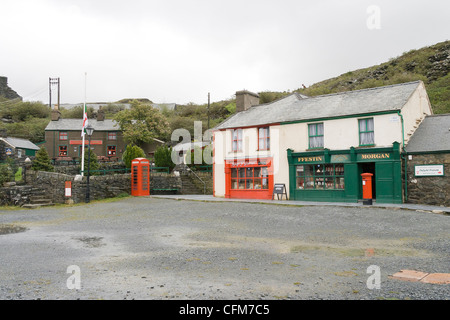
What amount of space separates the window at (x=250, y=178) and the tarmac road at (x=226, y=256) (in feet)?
27.1

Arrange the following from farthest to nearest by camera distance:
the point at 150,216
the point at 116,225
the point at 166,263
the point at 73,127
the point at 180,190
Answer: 1. the point at 73,127
2. the point at 180,190
3. the point at 150,216
4. the point at 116,225
5. the point at 166,263

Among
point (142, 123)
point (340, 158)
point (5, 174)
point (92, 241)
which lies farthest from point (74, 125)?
point (92, 241)

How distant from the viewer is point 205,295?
16.3ft

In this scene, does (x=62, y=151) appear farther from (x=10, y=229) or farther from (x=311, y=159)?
(x=10, y=229)

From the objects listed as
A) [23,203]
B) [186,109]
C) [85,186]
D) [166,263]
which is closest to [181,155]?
[85,186]

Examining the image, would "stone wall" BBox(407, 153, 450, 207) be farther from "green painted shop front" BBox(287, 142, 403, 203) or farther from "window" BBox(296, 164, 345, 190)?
"window" BBox(296, 164, 345, 190)

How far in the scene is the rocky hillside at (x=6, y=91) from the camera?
92900 millimetres

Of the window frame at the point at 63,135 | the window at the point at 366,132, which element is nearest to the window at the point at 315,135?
the window at the point at 366,132

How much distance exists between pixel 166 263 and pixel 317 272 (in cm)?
296

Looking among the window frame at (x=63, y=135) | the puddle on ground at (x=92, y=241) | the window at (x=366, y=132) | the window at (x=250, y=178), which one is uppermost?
the window frame at (x=63, y=135)

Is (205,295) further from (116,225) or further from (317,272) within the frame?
(116,225)

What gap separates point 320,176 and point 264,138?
4650 millimetres

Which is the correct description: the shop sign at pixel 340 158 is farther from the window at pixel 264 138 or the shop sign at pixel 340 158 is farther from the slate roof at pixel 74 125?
the slate roof at pixel 74 125

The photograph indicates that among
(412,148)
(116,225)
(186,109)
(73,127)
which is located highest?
(186,109)
